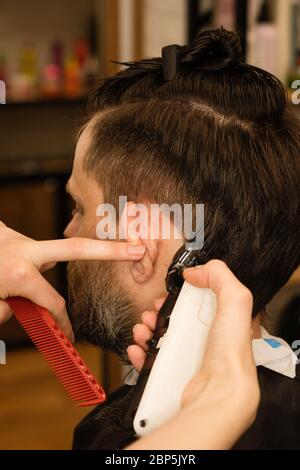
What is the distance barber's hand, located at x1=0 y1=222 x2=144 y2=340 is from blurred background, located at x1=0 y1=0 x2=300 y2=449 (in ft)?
4.70

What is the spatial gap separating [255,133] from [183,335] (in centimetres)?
41

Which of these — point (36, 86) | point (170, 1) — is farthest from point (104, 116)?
point (36, 86)

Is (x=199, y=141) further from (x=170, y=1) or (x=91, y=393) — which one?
(x=170, y=1)

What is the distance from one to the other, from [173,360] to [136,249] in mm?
251

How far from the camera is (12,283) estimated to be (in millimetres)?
1109

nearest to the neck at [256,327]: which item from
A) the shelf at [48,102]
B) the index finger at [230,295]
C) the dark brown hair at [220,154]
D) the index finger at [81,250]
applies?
the dark brown hair at [220,154]

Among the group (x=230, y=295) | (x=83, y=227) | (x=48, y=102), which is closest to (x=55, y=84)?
(x=48, y=102)

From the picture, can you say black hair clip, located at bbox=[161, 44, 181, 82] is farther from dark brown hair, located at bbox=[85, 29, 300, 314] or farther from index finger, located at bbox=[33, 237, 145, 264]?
index finger, located at bbox=[33, 237, 145, 264]

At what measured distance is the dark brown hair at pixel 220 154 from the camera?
1221 millimetres

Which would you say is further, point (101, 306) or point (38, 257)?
point (101, 306)

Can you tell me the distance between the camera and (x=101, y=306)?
136cm

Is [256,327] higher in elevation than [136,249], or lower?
lower

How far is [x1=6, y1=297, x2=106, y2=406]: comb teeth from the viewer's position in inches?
41.0

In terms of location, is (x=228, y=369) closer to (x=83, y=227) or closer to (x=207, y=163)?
(x=207, y=163)
